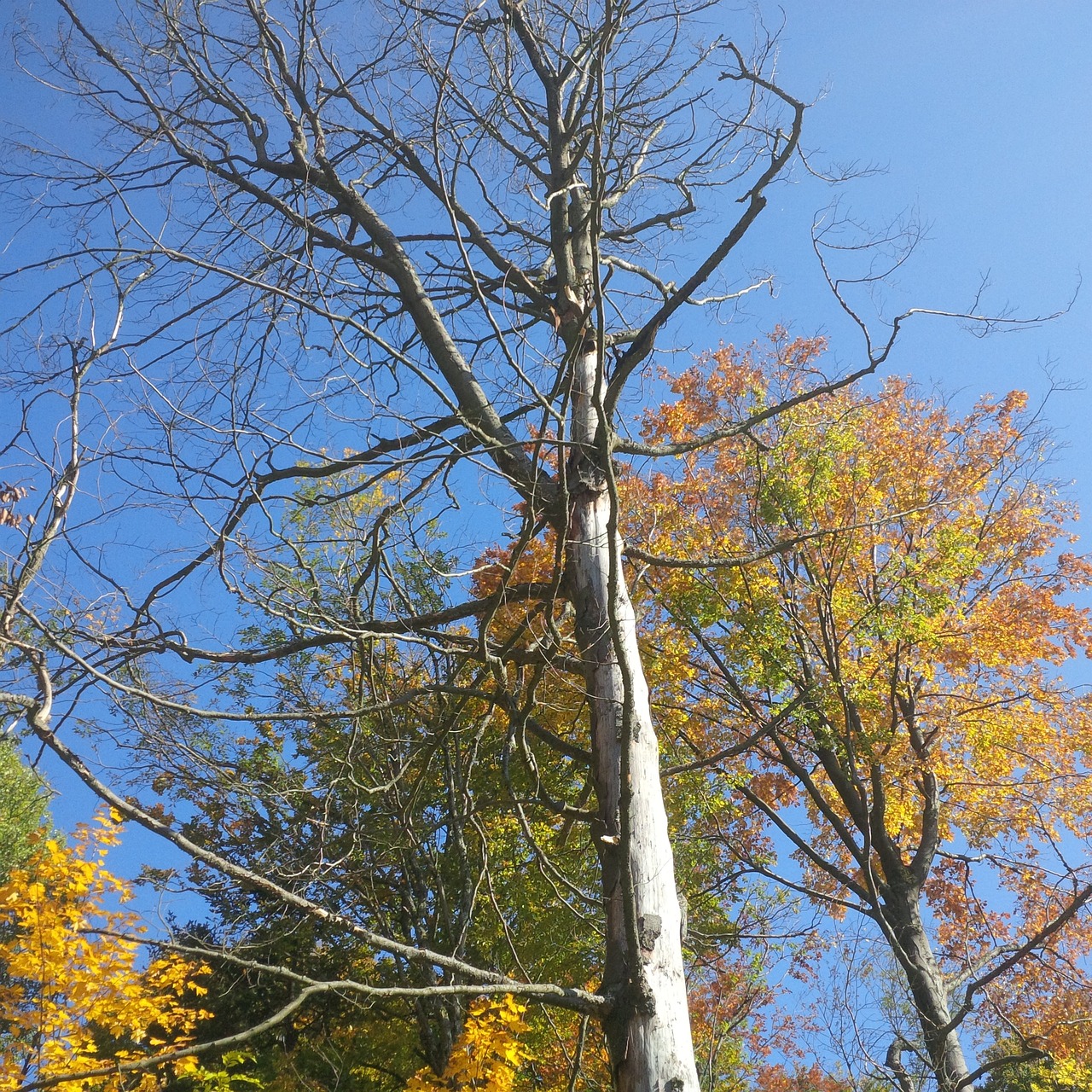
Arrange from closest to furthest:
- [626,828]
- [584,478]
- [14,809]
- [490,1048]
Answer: [626,828], [584,478], [490,1048], [14,809]

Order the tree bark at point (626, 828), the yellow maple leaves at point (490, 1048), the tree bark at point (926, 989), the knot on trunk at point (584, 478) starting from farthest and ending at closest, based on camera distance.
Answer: the tree bark at point (926, 989), the yellow maple leaves at point (490, 1048), the knot on trunk at point (584, 478), the tree bark at point (626, 828)

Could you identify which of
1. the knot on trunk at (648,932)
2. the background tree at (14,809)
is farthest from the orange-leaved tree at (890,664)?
the background tree at (14,809)

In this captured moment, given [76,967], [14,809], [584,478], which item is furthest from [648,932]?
[14,809]

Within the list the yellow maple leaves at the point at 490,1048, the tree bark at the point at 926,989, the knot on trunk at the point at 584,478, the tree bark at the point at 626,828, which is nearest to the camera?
the tree bark at the point at 626,828

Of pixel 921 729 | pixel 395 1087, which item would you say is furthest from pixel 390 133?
pixel 395 1087

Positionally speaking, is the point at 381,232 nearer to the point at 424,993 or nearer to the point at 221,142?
the point at 221,142

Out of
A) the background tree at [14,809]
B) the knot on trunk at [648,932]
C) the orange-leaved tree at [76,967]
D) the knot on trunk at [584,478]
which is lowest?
the knot on trunk at [648,932]

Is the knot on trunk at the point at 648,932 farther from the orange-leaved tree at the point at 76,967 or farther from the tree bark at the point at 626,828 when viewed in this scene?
the orange-leaved tree at the point at 76,967

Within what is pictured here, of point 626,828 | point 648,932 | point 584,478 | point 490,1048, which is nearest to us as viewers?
point 626,828

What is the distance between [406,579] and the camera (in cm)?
944

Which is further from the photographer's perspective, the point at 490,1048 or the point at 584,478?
the point at 490,1048

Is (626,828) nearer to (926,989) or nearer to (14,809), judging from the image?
(926,989)

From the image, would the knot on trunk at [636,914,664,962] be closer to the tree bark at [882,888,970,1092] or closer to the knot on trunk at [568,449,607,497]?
the knot on trunk at [568,449,607,497]

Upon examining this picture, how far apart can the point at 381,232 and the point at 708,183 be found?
2374 mm
